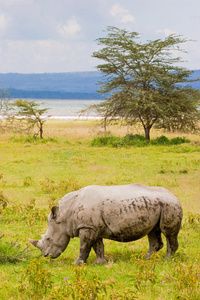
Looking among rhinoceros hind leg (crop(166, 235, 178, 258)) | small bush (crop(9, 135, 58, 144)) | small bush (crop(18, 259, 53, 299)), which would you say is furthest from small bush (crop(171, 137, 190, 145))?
small bush (crop(18, 259, 53, 299))

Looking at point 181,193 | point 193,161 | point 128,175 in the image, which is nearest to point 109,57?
point 193,161

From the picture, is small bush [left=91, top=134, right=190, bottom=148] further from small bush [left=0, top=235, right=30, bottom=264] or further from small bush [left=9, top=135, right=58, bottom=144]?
small bush [left=0, top=235, right=30, bottom=264]

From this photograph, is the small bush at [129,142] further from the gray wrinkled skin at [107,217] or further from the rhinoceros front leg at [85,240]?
the rhinoceros front leg at [85,240]

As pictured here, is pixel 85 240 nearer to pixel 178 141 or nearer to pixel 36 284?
pixel 36 284

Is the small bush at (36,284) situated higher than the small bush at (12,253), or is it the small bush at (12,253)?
the small bush at (36,284)

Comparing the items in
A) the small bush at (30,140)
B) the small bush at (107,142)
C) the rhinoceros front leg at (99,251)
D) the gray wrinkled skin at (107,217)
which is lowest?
the small bush at (30,140)

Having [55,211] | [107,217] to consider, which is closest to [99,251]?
[107,217]

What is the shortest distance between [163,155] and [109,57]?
9705 millimetres

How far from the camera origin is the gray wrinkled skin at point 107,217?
659cm

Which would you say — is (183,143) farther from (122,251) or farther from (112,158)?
(122,251)

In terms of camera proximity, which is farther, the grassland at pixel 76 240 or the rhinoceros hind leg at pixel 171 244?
the rhinoceros hind leg at pixel 171 244

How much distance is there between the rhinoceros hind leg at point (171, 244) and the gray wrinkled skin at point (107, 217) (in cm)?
2

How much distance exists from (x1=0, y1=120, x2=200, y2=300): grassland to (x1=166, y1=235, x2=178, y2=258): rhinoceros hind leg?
0.10 m

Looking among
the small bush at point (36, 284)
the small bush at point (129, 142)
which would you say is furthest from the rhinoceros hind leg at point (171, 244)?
the small bush at point (129, 142)
